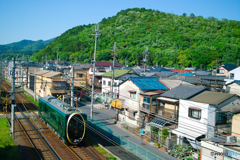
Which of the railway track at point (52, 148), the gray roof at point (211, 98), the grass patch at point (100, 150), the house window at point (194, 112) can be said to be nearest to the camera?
the railway track at point (52, 148)

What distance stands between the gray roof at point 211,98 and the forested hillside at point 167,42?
42607 mm

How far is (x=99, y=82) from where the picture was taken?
34688mm

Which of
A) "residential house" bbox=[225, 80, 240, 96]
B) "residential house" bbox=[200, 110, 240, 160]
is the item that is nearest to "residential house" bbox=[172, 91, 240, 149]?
"residential house" bbox=[200, 110, 240, 160]

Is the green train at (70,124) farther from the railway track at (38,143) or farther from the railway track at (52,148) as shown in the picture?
the railway track at (38,143)

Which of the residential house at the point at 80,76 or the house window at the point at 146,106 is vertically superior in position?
the residential house at the point at 80,76

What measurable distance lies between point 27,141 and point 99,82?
2178 centimetres

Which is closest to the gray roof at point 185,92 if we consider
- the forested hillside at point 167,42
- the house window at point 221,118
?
the house window at point 221,118

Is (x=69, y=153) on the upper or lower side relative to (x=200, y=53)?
lower

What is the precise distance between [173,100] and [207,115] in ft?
9.54

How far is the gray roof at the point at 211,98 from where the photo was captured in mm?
12469

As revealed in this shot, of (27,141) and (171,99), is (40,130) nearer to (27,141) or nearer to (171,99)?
(27,141)

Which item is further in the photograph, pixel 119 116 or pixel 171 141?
pixel 119 116

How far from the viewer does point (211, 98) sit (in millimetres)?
13062

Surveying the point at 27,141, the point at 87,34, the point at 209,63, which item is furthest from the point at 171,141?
the point at 87,34
